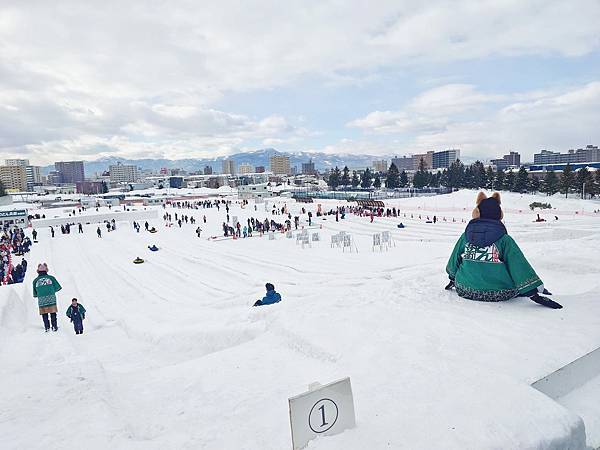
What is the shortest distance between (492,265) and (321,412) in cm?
463

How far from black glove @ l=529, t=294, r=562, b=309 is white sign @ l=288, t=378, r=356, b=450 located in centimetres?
451

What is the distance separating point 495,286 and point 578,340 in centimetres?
172

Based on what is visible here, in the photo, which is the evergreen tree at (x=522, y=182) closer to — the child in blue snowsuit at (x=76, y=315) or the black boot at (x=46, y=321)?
the child in blue snowsuit at (x=76, y=315)

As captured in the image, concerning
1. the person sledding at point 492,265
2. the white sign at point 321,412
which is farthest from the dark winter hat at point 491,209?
the white sign at point 321,412

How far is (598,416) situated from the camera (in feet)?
12.8

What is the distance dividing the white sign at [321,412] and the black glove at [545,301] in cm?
451

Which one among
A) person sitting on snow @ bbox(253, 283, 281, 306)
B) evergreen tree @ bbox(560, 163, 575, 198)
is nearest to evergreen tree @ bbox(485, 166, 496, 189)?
evergreen tree @ bbox(560, 163, 575, 198)

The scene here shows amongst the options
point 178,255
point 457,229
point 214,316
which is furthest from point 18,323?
point 457,229

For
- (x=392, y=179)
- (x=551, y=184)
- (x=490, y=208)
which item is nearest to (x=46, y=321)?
(x=490, y=208)

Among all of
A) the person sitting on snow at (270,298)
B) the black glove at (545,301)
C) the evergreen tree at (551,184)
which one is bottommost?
the person sitting on snow at (270,298)

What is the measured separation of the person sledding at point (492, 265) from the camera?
6.29 meters

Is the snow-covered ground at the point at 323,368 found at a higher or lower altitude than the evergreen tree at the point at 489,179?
lower

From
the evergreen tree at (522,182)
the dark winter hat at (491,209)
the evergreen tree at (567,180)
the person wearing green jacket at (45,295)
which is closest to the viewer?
the dark winter hat at (491,209)

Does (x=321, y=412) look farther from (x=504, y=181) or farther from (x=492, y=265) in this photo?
(x=504, y=181)
